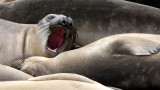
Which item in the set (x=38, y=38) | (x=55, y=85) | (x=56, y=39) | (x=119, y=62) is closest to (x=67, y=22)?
(x=56, y=39)

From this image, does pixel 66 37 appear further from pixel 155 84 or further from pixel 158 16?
pixel 155 84

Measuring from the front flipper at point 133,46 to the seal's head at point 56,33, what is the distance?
40.5 inches

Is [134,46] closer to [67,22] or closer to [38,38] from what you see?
[67,22]

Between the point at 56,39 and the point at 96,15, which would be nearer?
the point at 56,39

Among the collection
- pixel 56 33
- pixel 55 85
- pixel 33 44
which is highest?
pixel 55 85

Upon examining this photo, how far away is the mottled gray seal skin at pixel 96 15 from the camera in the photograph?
16.5 feet

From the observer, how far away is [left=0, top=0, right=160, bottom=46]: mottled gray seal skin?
198 inches

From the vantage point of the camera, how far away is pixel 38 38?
5.05 metres

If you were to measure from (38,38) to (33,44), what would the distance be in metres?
0.08

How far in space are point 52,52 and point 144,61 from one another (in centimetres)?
142

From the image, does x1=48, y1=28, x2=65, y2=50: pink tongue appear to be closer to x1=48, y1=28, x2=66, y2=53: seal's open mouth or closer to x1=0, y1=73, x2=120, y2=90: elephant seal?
x1=48, y1=28, x2=66, y2=53: seal's open mouth

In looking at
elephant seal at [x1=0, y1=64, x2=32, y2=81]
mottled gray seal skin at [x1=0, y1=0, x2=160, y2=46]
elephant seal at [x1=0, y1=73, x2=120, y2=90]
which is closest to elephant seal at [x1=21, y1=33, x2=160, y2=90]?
elephant seal at [x1=0, y1=64, x2=32, y2=81]

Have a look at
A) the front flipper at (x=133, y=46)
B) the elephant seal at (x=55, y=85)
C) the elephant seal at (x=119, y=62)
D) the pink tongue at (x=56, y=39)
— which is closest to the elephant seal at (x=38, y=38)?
the pink tongue at (x=56, y=39)

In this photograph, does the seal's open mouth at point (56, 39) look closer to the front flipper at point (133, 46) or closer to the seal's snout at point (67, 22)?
the seal's snout at point (67, 22)
